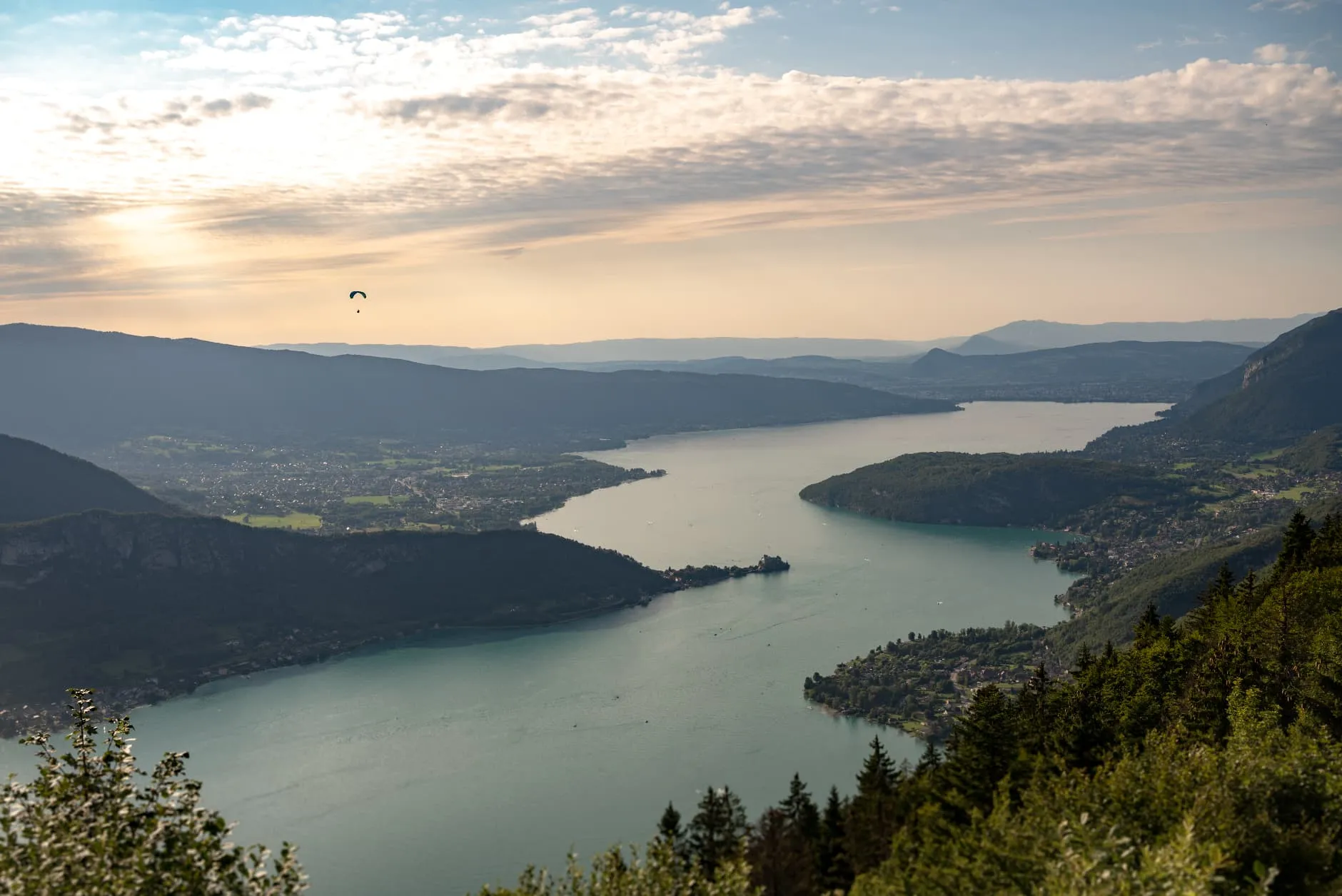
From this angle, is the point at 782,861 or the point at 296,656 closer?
the point at 782,861

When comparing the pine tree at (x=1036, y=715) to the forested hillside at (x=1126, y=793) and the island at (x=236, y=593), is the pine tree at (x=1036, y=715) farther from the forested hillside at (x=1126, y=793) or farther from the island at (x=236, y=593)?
the island at (x=236, y=593)

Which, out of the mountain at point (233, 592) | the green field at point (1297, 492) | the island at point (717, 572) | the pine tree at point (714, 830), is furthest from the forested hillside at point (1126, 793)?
the green field at point (1297, 492)

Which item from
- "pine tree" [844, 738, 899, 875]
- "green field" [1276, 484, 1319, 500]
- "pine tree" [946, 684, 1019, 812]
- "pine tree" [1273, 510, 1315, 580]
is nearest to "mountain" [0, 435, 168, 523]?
"pine tree" [844, 738, 899, 875]

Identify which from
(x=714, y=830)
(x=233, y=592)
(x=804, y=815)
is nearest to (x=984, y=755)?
(x=804, y=815)

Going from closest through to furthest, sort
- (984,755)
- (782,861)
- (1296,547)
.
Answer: (782,861), (984,755), (1296,547)

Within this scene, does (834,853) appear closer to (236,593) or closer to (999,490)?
(236,593)

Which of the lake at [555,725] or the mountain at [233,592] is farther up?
the mountain at [233,592]
